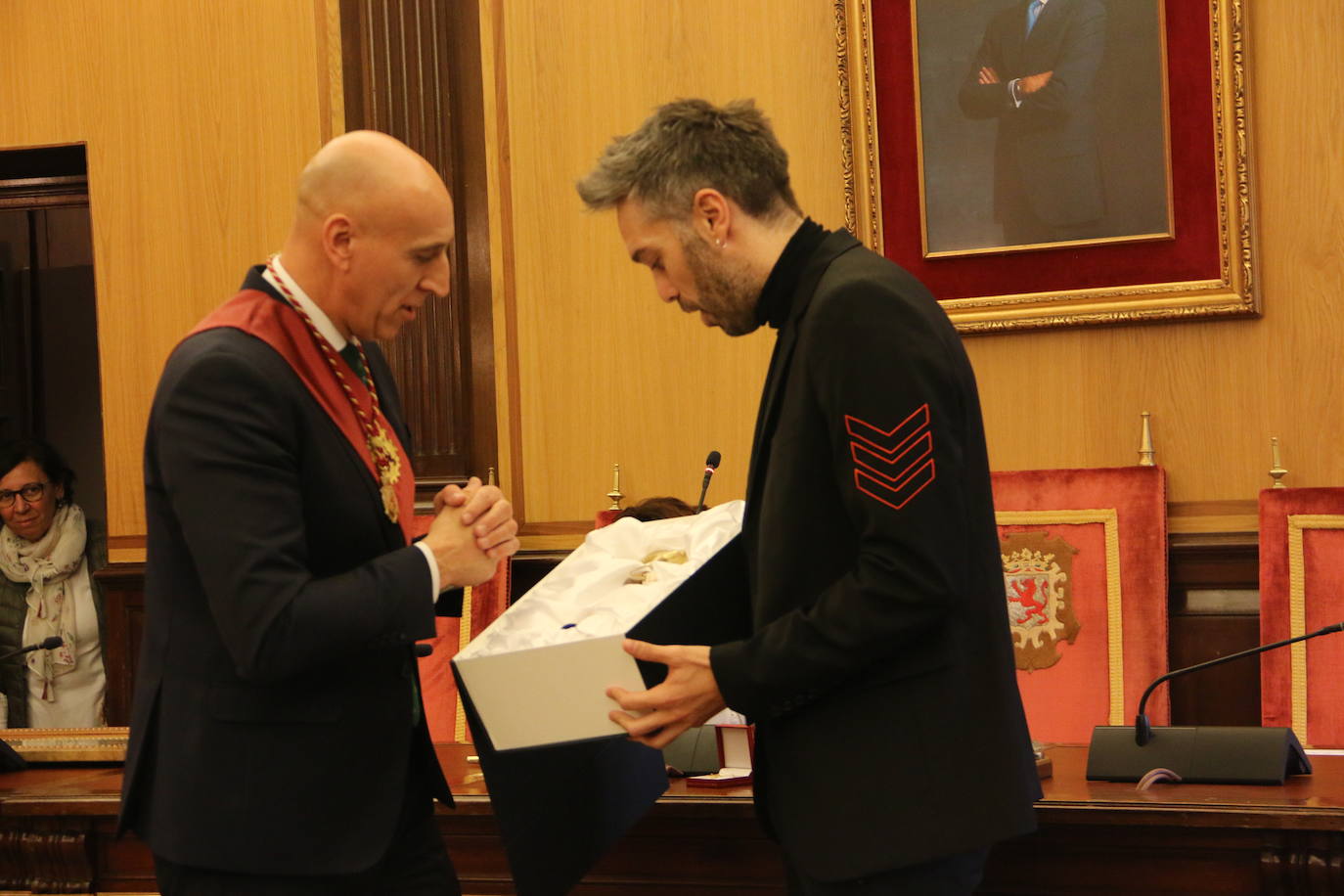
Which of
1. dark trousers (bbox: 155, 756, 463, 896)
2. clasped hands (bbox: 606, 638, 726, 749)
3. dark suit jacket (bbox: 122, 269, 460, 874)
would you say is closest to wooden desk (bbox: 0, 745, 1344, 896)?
dark trousers (bbox: 155, 756, 463, 896)

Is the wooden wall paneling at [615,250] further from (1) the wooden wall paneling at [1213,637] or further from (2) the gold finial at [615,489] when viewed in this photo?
(1) the wooden wall paneling at [1213,637]

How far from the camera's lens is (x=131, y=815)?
181 cm

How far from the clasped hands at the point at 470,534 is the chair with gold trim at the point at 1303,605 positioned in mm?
2209

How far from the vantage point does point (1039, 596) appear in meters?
3.63

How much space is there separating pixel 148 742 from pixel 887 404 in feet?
3.41

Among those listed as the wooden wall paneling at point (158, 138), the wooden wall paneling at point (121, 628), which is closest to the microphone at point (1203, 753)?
the wooden wall paneling at point (158, 138)

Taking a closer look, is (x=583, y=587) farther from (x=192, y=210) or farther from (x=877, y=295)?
(x=192, y=210)

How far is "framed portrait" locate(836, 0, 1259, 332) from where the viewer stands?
12.0ft

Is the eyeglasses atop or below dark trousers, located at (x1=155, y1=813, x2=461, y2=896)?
atop

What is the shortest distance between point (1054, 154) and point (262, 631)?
9.35ft

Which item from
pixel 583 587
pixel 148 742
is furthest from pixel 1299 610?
pixel 148 742

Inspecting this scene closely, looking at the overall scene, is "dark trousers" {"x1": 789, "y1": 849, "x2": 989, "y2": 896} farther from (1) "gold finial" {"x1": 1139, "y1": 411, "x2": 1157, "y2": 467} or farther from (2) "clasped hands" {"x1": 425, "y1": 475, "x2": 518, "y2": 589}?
(1) "gold finial" {"x1": 1139, "y1": 411, "x2": 1157, "y2": 467}

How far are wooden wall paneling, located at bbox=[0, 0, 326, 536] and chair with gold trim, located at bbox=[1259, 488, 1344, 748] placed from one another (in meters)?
3.16

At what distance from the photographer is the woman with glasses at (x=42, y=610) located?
15.4 feet
